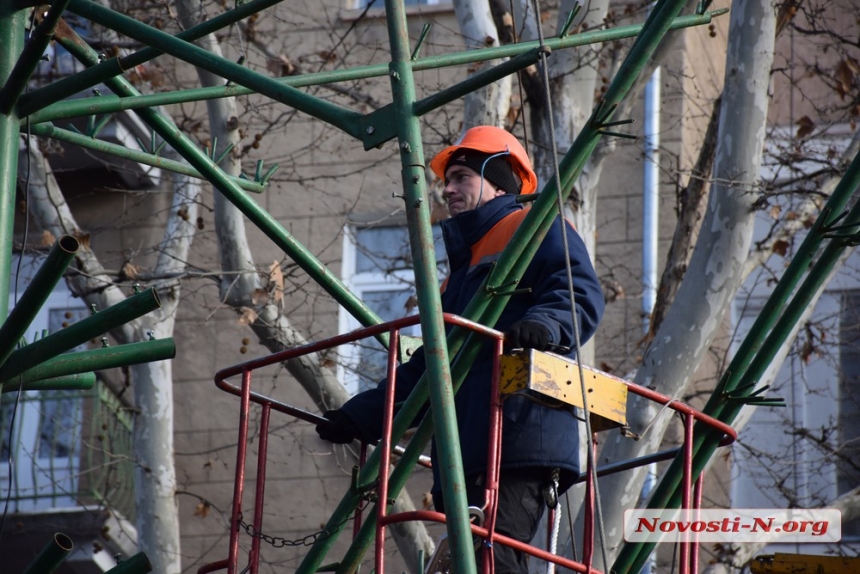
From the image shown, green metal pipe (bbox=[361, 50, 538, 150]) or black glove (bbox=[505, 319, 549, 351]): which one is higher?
green metal pipe (bbox=[361, 50, 538, 150])

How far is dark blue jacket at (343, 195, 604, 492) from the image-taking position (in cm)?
436

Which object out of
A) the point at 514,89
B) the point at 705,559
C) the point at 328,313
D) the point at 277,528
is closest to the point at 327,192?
the point at 328,313

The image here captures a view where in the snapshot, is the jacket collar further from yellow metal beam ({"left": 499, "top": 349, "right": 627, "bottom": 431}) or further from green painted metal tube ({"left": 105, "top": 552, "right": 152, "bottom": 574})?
green painted metal tube ({"left": 105, "top": 552, "right": 152, "bottom": 574})

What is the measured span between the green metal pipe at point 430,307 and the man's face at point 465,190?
1.36 m

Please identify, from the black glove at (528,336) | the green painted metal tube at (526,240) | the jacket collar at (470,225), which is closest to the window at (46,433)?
the jacket collar at (470,225)

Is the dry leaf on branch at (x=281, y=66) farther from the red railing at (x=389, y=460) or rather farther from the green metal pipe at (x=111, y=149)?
the red railing at (x=389, y=460)

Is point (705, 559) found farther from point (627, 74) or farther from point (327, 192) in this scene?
point (627, 74)

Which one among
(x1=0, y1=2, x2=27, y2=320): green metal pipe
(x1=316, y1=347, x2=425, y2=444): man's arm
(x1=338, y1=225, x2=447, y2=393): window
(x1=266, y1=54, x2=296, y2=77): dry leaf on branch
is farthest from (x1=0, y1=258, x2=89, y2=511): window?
(x1=0, y1=2, x2=27, y2=320): green metal pipe

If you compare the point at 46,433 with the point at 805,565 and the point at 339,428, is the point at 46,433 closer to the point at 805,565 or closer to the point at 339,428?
the point at 339,428

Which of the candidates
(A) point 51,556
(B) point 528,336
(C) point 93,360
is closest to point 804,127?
(B) point 528,336

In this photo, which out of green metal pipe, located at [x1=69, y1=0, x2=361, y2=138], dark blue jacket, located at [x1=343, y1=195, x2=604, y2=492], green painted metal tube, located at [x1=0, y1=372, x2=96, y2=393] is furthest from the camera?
dark blue jacket, located at [x1=343, y1=195, x2=604, y2=492]

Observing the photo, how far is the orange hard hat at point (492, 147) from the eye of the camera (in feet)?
17.4

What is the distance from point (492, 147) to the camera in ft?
17.4

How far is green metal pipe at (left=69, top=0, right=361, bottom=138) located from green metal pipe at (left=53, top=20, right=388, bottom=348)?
0.21m
